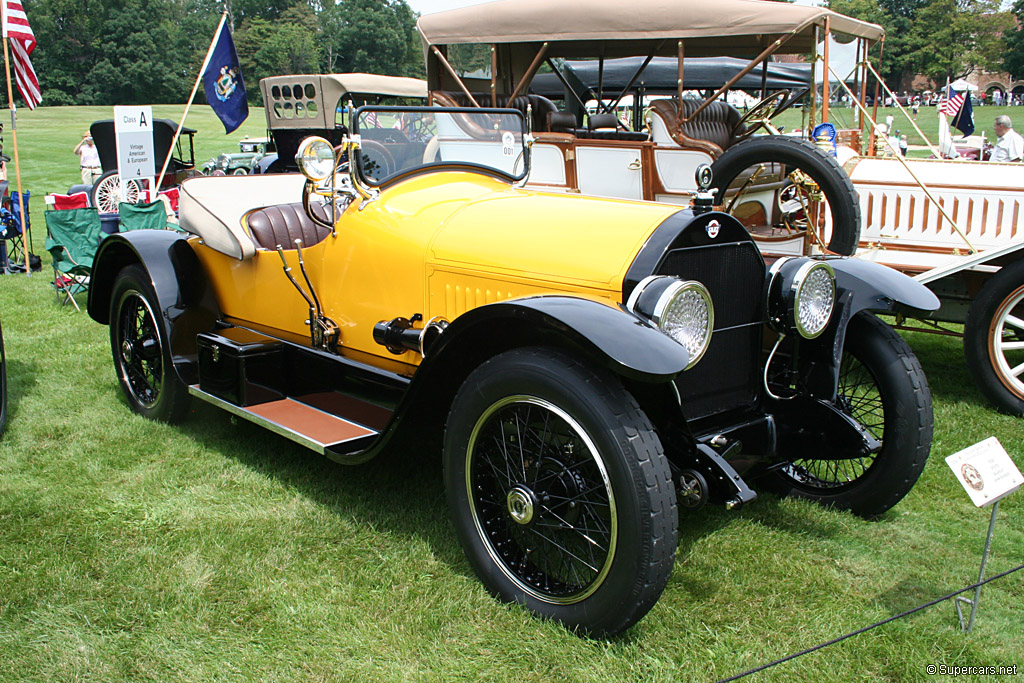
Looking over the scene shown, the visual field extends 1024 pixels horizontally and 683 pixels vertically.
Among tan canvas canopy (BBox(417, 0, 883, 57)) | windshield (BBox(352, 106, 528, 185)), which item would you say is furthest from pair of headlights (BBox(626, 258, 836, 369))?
tan canvas canopy (BBox(417, 0, 883, 57))

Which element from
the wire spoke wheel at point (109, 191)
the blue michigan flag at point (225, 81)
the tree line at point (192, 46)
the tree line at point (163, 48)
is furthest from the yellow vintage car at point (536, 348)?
the tree line at point (163, 48)

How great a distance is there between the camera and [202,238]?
4438 mm

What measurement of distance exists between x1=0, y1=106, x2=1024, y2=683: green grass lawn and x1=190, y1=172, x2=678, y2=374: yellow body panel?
0.78 metres

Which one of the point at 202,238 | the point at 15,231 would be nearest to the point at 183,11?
the point at 15,231

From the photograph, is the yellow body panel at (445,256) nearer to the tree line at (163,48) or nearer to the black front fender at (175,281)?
the black front fender at (175,281)

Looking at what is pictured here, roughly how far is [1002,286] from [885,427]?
2376mm

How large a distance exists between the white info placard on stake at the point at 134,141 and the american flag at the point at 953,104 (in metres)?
16.5

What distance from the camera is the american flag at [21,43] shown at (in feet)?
26.0

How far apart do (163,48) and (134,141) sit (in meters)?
61.3

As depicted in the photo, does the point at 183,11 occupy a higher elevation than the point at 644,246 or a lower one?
higher

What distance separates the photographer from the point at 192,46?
2680 inches

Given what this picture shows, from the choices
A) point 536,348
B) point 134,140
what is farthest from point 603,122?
point 536,348

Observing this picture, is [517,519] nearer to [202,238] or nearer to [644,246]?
[644,246]

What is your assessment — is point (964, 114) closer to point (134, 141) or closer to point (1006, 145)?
point (1006, 145)
